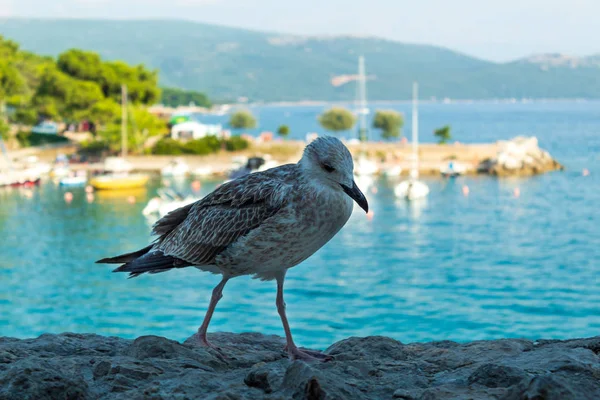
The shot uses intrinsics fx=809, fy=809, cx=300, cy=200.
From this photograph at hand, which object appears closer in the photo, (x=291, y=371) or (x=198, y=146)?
(x=291, y=371)

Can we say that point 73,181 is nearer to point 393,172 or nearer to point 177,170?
point 177,170

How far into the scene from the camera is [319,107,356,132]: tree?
109 meters

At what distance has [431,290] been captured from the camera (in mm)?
37438

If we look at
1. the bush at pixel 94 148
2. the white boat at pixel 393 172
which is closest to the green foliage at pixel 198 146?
the bush at pixel 94 148

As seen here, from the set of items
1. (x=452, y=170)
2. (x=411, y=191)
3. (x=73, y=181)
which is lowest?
(x=411, y=191)

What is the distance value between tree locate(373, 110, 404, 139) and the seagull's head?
10373 centimetres

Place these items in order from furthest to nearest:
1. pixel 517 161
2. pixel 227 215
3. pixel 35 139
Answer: pixel 35 139 → pixel 517 161 → pixel 227 215

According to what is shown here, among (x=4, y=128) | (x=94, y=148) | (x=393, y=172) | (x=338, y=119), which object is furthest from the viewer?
(x=338, y=119)

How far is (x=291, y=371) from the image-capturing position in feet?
15.0

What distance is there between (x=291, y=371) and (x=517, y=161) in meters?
84.9

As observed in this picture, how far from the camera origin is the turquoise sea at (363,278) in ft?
100

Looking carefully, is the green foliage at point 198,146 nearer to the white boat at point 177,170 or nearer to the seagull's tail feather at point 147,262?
the white boat at point 177,170

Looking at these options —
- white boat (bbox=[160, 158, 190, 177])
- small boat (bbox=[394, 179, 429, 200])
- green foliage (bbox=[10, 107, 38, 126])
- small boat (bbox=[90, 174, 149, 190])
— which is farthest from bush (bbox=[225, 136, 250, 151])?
small boat (bbox=[394, 179, 429, 200])

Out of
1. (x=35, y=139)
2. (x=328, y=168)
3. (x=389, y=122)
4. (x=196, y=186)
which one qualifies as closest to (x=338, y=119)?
(x=389, y=122)
